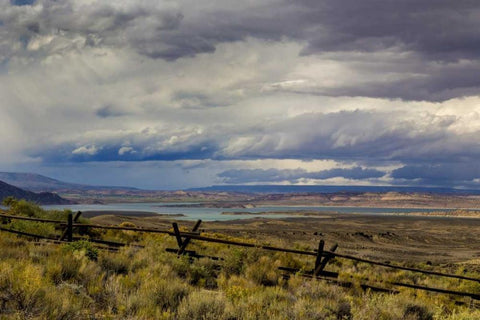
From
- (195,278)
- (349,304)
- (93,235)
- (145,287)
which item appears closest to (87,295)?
(145,287)

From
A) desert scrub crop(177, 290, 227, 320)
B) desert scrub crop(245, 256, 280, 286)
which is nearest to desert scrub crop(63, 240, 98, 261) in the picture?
desert scrub crop(245, 256, 280, 286)

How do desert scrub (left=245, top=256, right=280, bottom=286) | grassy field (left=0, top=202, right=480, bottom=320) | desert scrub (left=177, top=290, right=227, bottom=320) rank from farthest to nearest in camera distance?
desert scrub (left=245, top=256, right=280, bottom=286)
desert scrub (left=177, top=290, right=227, bottom=320)
grassy field (left=0, top=202, right=480, bottom=320)

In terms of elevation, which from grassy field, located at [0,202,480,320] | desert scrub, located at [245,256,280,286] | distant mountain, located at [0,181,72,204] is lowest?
distant mountain, located at [0,181,72,204]

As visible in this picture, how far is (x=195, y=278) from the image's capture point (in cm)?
1256

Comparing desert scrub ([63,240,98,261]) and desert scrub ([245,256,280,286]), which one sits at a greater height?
desert scrub ([63,240,98,261])

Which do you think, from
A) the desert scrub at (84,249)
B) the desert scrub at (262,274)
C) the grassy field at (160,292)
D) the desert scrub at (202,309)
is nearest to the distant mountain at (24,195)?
the desert scrub at (84,249)

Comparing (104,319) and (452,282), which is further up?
(104,319)

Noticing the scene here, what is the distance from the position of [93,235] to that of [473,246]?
5865 centimetres

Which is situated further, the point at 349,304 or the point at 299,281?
the point at 299,281

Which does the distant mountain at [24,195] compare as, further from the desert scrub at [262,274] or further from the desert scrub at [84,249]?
the desert scrub at [262,274]

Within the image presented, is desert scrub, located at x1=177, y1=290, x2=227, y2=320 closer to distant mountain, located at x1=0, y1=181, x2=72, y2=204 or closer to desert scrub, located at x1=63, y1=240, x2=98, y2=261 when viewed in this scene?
desert scrub, located at x1=63, y1=240, x2=98, y2=261

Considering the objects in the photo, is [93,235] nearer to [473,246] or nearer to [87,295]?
[87,295]

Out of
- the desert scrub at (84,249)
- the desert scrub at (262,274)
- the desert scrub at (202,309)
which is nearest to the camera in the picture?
the desert scrub at (202,309)

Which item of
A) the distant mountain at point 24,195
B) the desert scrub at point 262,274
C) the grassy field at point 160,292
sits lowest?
the distant mountain at point 24,195
